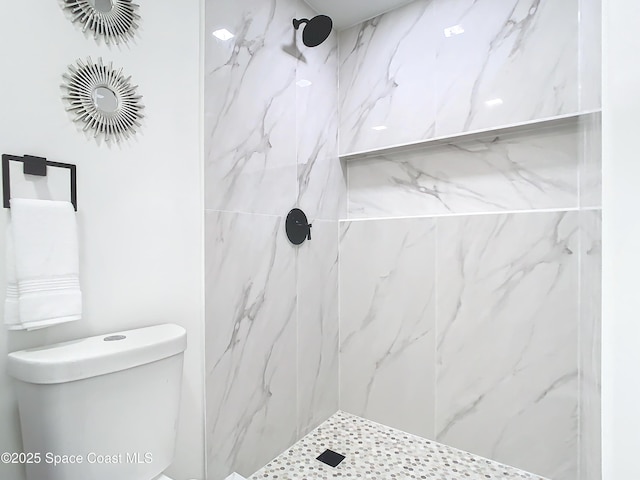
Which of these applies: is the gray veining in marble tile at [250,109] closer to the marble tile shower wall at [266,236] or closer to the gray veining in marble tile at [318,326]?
the marble tile shower wall at [266,236]

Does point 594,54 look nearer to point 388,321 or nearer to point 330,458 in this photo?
point 388,321

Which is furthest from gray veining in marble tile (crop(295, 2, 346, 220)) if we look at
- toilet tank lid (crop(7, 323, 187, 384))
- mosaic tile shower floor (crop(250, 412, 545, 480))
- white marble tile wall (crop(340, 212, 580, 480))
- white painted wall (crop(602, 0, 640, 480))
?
white painted wall (crop(602, 0, 640, 480))

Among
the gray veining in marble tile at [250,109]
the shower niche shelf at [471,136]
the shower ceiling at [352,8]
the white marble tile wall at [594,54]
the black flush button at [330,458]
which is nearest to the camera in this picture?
the white marble tile wall at [594,54]

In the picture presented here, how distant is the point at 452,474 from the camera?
4.79ft

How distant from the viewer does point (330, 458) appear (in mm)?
1575

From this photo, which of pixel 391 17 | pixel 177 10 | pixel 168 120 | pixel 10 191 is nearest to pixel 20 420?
pixel 10 191

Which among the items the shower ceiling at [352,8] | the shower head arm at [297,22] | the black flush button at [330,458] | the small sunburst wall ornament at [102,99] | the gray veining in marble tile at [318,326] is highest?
the shower ceiling at [352,8]

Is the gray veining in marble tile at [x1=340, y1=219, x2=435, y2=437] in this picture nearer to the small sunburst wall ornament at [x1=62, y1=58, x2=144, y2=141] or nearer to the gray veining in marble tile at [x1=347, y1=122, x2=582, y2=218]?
the gray veining in marble tile at [x1=347, y1=122, x2=582, y2=218]

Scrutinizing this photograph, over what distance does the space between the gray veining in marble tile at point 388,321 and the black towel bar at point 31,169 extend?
4.56 feet

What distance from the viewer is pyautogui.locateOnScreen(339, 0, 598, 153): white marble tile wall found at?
1430mm

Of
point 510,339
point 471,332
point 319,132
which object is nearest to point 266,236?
point 319,132

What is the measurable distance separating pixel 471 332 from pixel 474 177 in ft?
2.57

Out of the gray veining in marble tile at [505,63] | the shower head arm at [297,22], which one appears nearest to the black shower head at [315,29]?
the shower head arm at [297,22]

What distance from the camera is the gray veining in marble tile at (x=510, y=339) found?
54.2 inches
